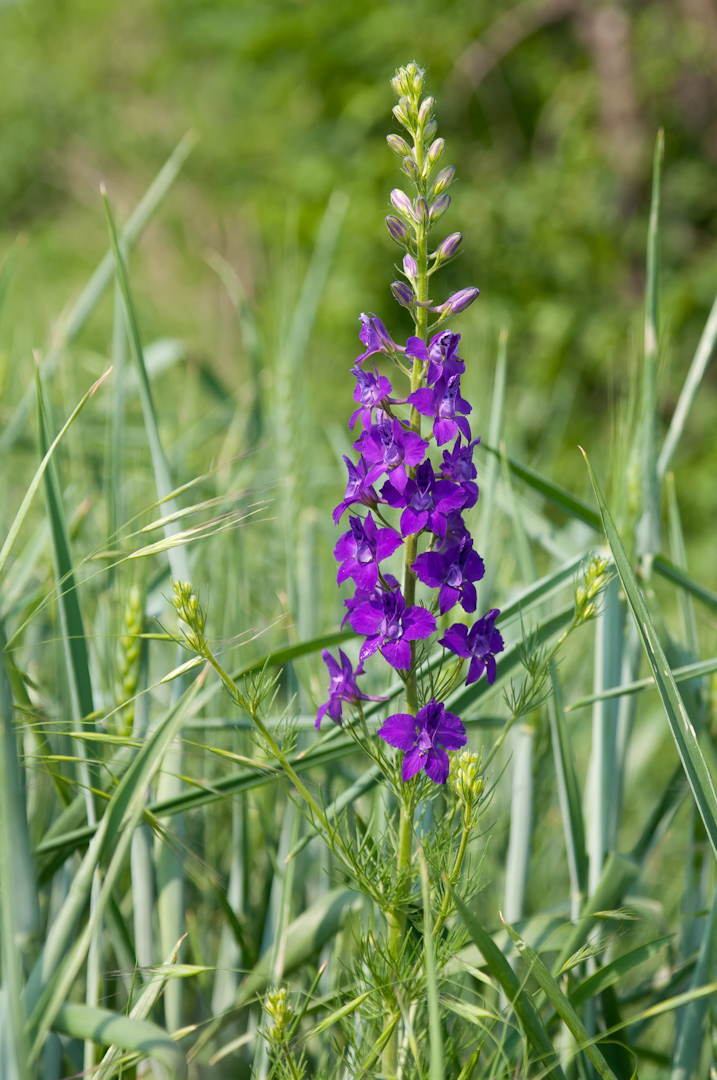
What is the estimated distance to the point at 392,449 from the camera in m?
0.50

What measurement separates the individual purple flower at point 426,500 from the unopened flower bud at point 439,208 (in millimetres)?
161

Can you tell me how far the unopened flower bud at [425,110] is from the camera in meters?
0.52

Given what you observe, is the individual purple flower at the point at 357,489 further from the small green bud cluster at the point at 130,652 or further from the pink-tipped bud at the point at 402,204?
the small green bud cluster at the point at 130,652

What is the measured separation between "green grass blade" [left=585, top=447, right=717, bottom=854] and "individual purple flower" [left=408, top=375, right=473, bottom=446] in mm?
93

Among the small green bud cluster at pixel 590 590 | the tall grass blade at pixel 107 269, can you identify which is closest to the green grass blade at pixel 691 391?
the small green bud cluster at pixel 590 590

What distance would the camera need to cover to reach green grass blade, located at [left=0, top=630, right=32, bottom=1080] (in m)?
0.37

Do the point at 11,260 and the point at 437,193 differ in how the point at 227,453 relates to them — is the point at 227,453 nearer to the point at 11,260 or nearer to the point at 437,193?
the point at 11,260

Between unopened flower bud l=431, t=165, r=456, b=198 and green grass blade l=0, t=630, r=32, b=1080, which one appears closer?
green grass blade l=0, t=630, r=32, b=1080

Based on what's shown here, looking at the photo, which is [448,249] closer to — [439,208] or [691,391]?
[439,208]

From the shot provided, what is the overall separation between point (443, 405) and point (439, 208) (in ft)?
0.43

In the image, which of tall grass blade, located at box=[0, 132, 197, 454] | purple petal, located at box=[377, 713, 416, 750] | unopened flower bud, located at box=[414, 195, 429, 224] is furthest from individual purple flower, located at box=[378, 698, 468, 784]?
tall grass blade, located at box=[0, 132, 197, 454]

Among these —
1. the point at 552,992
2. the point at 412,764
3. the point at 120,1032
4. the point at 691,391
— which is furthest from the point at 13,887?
the point at 691,391

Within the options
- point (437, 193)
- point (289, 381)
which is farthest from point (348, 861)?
point (289, 381)

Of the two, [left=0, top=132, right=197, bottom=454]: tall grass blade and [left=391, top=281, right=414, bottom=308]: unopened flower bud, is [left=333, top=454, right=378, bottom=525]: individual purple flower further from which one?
[left=0, top=132, right=197, bottom=454]: tall grass blade
